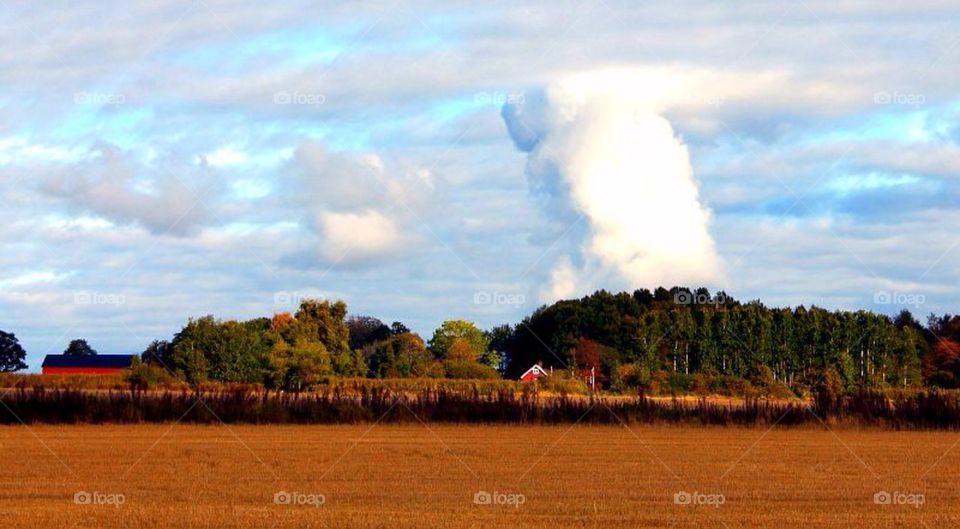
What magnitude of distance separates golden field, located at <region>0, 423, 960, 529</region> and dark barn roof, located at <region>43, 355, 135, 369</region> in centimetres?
9980

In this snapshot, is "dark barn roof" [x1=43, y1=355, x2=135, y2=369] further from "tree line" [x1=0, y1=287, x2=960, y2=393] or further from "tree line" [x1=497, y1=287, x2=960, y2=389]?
"tree line" [x1=497, y1=287, x2=960, y2=389]

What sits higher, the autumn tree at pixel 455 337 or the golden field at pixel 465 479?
the autumn tree at pixel 455 337

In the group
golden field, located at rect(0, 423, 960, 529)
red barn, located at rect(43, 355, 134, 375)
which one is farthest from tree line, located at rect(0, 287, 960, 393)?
golden field, located at rect(0, 423, 960, 529)

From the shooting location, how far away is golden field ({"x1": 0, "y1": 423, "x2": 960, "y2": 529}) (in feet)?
50.8

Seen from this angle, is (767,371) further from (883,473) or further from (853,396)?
(883,473)

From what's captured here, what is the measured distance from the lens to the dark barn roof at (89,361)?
12875 cm

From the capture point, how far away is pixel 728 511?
1630 centimetres

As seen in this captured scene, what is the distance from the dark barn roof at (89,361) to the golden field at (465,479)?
99.8 m

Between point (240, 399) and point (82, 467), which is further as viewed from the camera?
point (240, 399)

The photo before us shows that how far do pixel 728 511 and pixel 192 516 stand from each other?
6.92 m

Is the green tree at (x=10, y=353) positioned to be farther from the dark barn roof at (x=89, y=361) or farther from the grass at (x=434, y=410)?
the grass at (x=434, y=410)

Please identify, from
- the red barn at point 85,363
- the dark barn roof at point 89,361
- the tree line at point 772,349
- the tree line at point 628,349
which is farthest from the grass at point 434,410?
the dark barn roof at point 89,361

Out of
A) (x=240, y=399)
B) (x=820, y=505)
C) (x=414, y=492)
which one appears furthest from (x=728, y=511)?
(x=240, y=399)

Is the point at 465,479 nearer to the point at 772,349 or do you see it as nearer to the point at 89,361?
the point at 772,349
